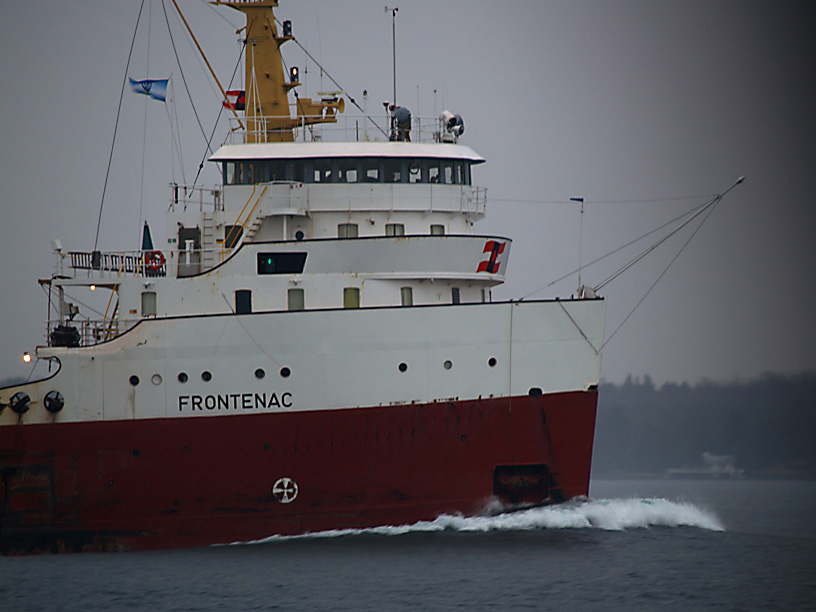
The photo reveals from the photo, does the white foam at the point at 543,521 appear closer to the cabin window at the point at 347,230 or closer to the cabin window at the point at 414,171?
the cabin window at the point at 347,230

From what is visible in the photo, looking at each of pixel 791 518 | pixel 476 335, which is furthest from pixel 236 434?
pixel 791 518

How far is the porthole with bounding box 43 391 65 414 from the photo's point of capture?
2655 centimetres

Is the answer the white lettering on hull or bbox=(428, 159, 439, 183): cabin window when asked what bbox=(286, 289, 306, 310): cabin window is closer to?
the white lettering on hull

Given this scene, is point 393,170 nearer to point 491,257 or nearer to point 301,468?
point 491,257

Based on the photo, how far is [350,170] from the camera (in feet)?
96.3

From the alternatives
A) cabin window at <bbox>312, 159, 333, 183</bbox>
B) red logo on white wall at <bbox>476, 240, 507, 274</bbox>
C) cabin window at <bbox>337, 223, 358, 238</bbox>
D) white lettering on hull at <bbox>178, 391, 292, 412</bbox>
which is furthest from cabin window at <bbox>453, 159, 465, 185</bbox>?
white lettering on hull at <bbox>178, 391, 292, 412</bbox>

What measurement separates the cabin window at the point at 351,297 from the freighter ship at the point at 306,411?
4 centimetres

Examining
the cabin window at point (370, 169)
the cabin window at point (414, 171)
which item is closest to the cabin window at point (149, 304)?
the cabin window at point (370, 169)

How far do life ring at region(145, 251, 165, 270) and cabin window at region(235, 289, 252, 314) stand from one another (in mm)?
2764

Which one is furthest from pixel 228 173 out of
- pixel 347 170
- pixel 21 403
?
pixel 21 403

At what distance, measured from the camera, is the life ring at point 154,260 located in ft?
94.4

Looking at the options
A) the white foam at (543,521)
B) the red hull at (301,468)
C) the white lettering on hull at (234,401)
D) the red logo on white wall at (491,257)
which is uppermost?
the red logo on white wall at (491,257)

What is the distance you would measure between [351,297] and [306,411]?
3.18 meters

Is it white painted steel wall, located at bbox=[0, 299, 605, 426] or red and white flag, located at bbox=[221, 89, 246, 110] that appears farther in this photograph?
red and white flag, located at bbox=[221, 89, 246, 110]
